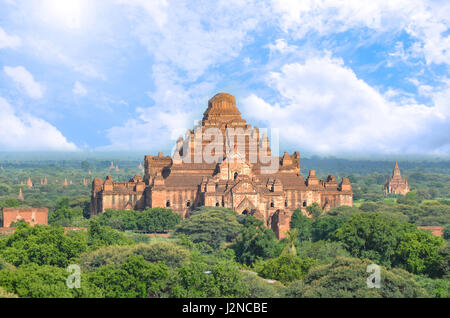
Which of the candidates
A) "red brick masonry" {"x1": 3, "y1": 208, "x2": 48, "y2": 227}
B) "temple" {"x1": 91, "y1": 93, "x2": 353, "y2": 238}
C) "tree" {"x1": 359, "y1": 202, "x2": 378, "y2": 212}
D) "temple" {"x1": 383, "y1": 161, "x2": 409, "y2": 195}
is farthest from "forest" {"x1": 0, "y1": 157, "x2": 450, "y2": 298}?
"temple" {"x1": 383, "y1": 161, "x2": 409, "y2": 195}

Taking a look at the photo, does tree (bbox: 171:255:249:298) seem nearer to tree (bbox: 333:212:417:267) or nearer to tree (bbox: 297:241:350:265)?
tree (bbox: 297:241:350:265)

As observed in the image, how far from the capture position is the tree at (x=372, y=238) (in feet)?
143

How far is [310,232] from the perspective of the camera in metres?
56.1

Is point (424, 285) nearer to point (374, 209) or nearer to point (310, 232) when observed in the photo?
point (310, 232)

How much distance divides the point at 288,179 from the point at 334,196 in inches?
204

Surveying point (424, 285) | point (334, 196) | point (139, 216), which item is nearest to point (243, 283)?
point (424, 285)

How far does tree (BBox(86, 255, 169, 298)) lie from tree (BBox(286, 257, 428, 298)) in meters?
6.06

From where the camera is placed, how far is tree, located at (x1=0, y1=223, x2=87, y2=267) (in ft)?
129

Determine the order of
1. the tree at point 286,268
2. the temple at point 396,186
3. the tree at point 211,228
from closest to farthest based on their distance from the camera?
the tree at point 286,268
the tree at point 211,228
the temple at point 396,186

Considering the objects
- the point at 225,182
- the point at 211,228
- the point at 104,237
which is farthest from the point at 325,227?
the point at 104,237

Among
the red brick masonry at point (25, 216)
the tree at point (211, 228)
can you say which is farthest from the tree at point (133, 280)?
the red brick masonry at point (25, 216)

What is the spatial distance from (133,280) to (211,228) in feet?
67.4

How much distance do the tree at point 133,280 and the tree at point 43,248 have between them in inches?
290

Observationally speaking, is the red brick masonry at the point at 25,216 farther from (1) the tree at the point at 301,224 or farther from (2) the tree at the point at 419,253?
(2) the tree at the point at 419,253
